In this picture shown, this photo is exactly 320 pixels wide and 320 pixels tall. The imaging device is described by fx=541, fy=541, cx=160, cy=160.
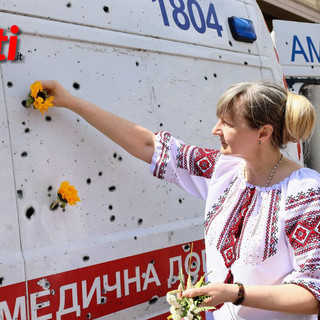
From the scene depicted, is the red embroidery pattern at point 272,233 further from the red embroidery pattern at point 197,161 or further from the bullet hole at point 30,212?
the bullet hole at point 30,212

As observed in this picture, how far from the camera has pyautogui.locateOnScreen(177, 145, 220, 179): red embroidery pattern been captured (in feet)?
6.75

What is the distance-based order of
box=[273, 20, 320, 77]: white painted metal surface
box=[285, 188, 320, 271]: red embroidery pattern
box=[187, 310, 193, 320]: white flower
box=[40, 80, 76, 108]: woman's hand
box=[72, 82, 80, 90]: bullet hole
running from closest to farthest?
box=[187, 310, 193, 320]: white flower < box=[285, 188, 320, 271]: red embroidery pattern < box=[40, 80, 76, 108]: woman's hand < box=[72, 82, 80, 90]: bullet hole < box=[273, 20, 320, 77]: white painted metal surface

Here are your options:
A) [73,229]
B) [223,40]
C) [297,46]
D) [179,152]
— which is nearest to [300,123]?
[179,152]

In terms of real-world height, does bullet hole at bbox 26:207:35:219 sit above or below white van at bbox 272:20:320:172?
below

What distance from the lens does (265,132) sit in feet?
5.96

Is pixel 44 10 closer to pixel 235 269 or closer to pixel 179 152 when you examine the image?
pixel 179 152

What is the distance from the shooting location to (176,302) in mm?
1580

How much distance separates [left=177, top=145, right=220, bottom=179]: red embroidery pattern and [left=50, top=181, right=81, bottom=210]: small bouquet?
46 centimetres

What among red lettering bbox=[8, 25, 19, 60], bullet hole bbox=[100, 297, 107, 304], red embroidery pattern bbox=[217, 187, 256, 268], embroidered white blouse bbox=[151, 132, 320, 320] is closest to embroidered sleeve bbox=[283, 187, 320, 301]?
embroidered white blouse bbox=[151, 132, 320, 320]

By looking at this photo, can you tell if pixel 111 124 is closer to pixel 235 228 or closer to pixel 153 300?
pixel 235 228

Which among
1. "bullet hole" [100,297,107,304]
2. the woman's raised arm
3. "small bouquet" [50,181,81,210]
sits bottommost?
"bullet hole" [100,297,107,304]

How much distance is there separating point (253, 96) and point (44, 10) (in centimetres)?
76

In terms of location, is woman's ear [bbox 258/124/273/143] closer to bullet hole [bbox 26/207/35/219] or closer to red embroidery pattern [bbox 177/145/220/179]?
red embroidery pattern [bbox 177/145/220/179]

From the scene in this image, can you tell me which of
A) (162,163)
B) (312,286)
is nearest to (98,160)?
(162,163)
